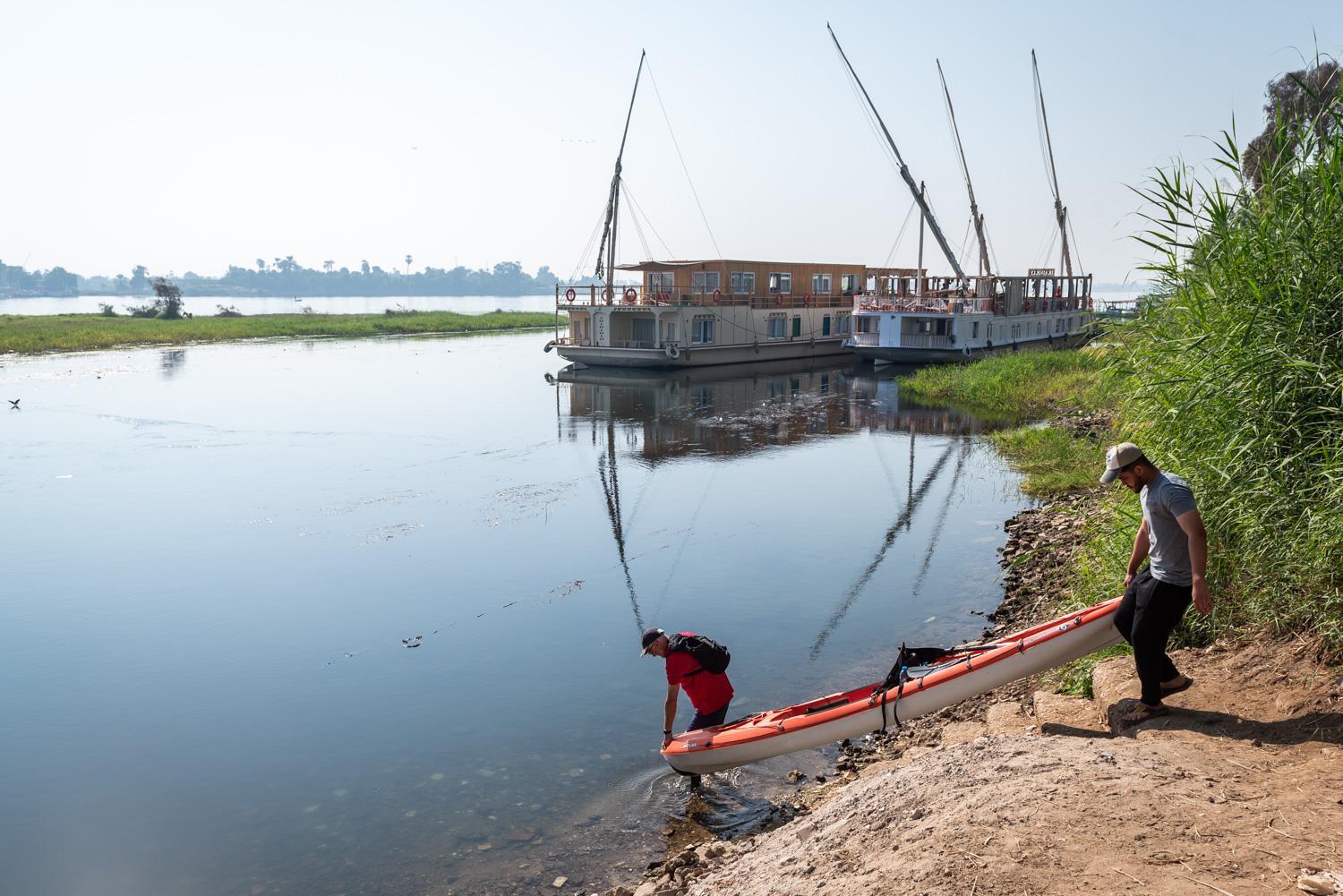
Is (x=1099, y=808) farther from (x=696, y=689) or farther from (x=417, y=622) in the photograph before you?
(x=417, y=622)

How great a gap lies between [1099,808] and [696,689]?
4.13 meters

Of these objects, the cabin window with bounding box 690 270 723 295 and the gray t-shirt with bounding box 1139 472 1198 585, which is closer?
the gray t-shirt with bounding box 1139 472 1198 585

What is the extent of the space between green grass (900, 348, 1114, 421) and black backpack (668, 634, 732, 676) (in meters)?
23.9

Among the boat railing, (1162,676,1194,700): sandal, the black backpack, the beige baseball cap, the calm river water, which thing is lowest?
the calm river water

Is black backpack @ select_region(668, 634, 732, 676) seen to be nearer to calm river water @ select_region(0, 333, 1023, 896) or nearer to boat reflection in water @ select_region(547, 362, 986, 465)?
calm river water @ select_region(0, 333, 1023, 896)

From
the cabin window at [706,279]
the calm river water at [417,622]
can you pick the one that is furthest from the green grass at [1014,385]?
the cabin window at [706,279]

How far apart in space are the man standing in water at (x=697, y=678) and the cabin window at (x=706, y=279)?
4300 centimetres

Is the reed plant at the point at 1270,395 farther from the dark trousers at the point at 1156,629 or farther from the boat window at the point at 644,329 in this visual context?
the boat window at the point at 644,329

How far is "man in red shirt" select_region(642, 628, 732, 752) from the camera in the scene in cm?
868

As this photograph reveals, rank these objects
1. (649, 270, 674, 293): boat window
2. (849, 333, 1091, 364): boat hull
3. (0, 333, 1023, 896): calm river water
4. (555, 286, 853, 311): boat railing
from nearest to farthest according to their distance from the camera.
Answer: (0, 333, 1023, 896): calm river water → (849, 333, 1091, 364): boat hull → (555, 286, 853, 311): boat railing → (649, 270, 674, 293): boat window

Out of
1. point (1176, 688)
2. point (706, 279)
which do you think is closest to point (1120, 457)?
point (1176, 688)

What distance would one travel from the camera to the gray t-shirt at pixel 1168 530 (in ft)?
21.6

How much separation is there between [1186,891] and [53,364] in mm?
59179

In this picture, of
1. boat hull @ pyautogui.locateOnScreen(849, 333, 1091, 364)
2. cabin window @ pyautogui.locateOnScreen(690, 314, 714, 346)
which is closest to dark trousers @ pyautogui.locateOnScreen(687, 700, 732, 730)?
boat hull @ pyautogui.locateOnScreen(849, 333, 1091, 364)
